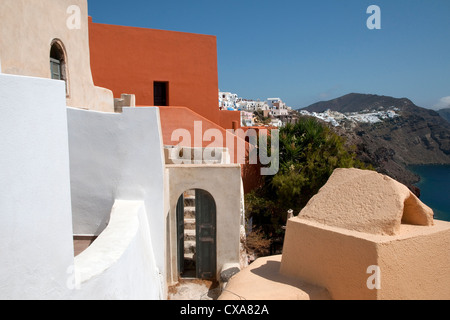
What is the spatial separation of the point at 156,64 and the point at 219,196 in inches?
338

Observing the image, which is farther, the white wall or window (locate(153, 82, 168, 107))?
window (locate(153, 82, 168, 107))

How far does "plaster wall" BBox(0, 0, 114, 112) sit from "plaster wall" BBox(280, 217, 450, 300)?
519cm

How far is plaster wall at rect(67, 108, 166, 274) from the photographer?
4812 mm

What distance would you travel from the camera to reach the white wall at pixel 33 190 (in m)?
2.00

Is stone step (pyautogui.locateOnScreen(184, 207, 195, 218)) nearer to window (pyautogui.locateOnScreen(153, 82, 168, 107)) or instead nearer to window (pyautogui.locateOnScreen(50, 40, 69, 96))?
window (pyautogui.locateOnScreen(50, 40, 69, 96))

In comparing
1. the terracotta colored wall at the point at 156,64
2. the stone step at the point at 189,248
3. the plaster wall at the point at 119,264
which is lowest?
the stone step at the point at 189,248

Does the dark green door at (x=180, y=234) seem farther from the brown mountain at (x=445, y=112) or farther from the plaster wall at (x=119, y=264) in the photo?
the brown mountain at (x=445, y=112)

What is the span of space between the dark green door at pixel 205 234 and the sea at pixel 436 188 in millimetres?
31192

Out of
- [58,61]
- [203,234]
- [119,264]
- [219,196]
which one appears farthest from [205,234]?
[58,61]

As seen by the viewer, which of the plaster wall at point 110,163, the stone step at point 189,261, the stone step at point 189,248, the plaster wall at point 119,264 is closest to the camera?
the plaster wall at point 119,264

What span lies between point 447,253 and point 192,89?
12410 millimetres

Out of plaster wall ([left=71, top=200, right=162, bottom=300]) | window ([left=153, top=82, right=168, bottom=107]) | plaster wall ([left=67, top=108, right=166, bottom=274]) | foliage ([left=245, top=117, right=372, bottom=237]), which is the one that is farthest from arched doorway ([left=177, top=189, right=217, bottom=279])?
window ([left=153, top=82, right=168, bottom=107])

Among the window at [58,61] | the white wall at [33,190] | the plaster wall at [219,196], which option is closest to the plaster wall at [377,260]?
the white wall at [33,190]
